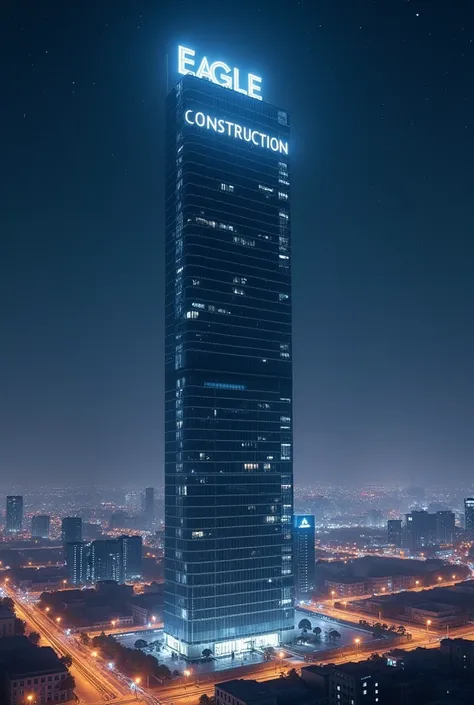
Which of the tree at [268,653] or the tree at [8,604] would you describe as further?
the tree at [8,604]

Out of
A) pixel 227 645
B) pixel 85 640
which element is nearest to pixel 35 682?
pixel 85 640

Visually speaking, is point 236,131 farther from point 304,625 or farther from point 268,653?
point 304,625

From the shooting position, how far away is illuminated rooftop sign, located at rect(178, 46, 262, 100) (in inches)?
5720

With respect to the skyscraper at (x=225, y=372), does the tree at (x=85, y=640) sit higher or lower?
lower

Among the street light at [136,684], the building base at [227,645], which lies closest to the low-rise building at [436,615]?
the building base at [227,645]

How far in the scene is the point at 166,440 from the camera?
142 meters

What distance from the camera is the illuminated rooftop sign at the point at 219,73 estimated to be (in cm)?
14530

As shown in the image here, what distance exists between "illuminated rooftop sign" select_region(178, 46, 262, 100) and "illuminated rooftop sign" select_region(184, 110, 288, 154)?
27.6 feet

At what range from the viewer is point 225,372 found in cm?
13888

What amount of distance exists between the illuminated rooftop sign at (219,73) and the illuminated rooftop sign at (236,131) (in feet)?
27.6

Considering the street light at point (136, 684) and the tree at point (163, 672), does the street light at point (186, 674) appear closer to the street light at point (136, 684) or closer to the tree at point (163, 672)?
the tree at point (163, 672)

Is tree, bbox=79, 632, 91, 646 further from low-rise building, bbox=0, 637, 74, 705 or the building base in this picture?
low-rise building, bbox=0, 637, 74, 705

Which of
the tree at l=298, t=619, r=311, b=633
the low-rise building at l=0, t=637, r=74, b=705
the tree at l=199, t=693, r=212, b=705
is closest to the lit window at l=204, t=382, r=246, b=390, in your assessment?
the tree at l=298, t=619, r=311, b=633

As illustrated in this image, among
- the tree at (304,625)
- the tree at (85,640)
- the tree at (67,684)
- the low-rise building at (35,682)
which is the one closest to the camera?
the low-rise building at (35,682)
